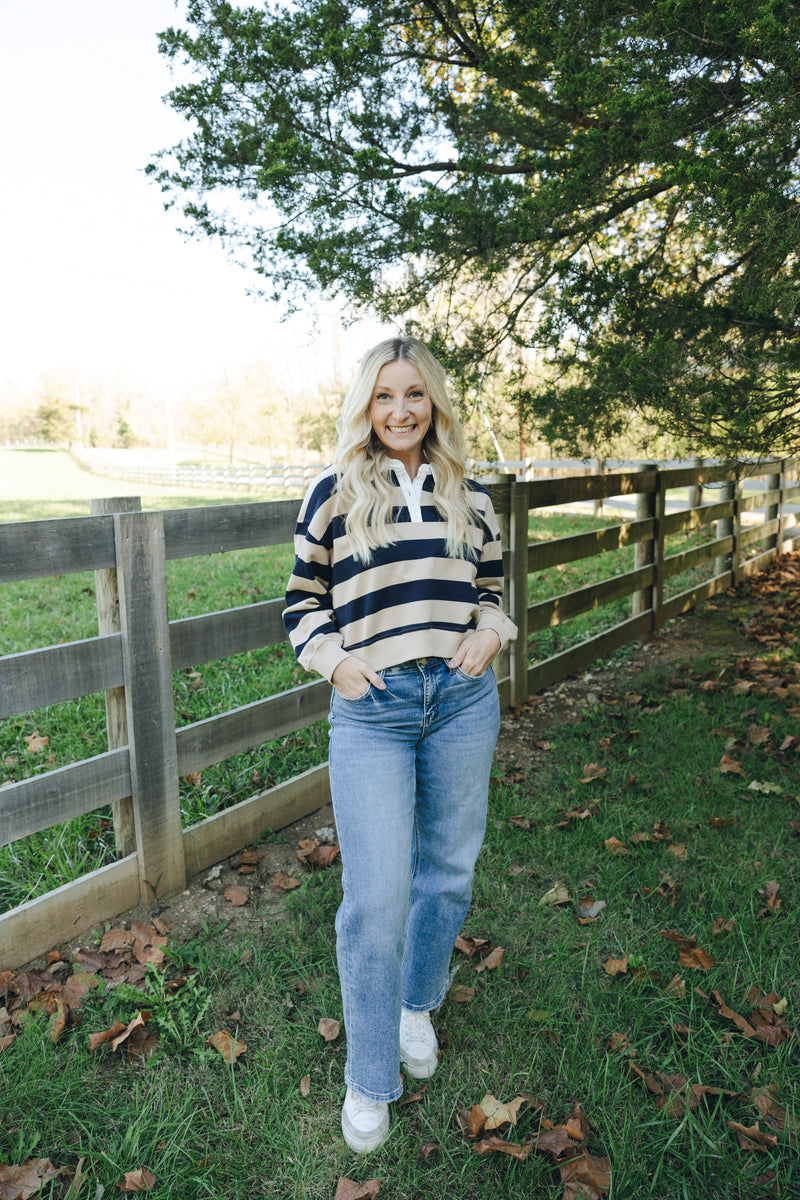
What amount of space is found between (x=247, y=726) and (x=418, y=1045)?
1660 mm

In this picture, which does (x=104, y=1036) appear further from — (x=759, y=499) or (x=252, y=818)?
(x=759, y=499)

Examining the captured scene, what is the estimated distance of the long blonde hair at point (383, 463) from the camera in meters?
2.14

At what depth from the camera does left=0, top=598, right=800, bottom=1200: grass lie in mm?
2094

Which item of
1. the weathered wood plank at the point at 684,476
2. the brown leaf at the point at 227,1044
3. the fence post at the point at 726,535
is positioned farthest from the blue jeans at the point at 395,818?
the fence post at the point at 726,535

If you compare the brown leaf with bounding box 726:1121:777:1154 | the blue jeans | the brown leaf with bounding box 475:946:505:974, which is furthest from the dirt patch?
the brown leaf with bounding box 726:1121:777:1154

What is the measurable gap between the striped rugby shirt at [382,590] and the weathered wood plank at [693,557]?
5760mm

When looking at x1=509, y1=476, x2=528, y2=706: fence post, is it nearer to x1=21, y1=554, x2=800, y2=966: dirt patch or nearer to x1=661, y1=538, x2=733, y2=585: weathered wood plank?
x1=21, y1=554, x2=800, y2=966: dirt patch

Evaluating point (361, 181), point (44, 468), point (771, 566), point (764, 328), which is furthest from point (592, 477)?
point (44, 468)

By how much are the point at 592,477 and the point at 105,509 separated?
155 inches

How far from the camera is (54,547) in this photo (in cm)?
282

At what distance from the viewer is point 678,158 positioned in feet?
10.5

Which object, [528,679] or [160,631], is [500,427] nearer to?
[528,679]

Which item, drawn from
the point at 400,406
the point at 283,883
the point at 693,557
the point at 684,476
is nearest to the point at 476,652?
the point at 400,406

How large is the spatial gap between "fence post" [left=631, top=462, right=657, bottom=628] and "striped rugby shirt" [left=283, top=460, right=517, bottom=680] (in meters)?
5.34
